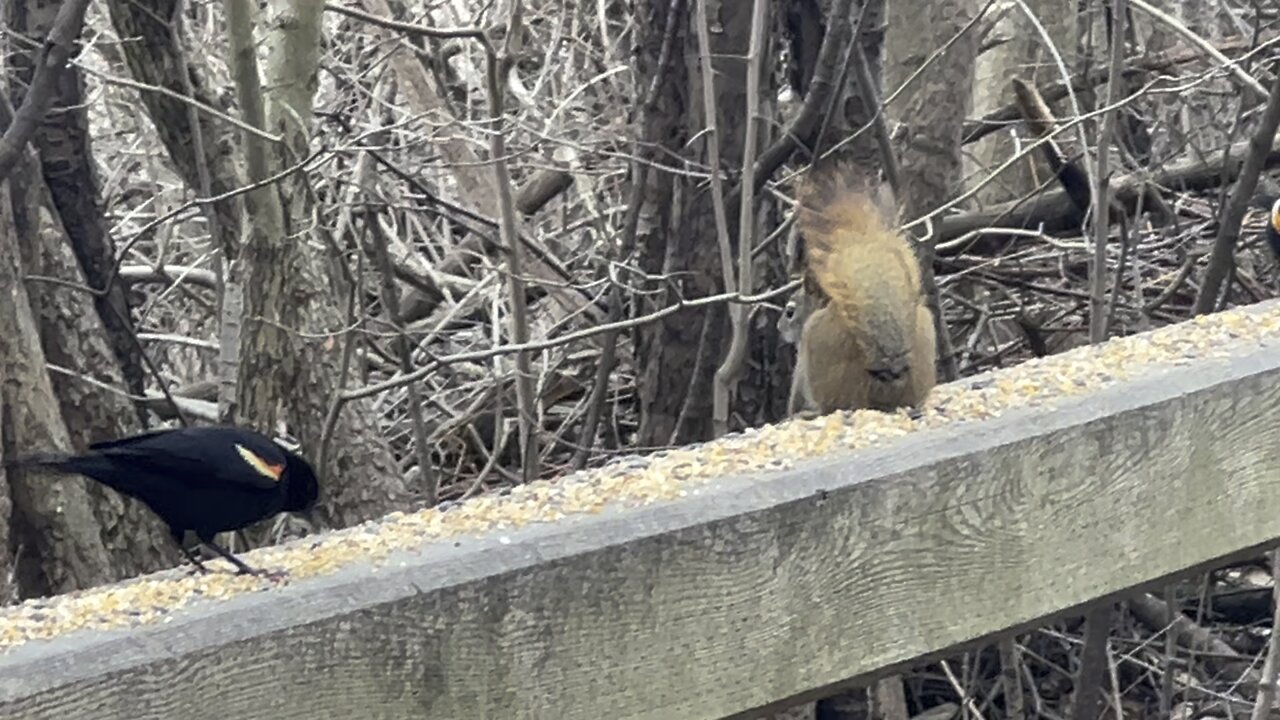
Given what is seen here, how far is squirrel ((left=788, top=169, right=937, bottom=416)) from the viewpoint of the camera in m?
2.80

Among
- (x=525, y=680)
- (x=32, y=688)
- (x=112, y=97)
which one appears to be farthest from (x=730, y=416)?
(x=112, y=97)

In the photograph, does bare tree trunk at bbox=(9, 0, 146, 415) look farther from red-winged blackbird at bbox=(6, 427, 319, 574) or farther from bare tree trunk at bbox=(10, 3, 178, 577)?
red-winged blackbird at bbox=(6, 427, 319, 574)

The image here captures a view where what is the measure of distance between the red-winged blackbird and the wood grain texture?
0.83 m

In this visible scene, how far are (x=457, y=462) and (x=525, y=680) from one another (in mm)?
3382

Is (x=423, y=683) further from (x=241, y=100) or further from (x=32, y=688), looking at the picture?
(x=241, y=100)

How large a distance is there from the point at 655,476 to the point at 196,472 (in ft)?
2.68

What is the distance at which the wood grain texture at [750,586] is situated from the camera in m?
1.52

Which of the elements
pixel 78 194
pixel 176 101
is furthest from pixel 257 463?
pixel 78 194

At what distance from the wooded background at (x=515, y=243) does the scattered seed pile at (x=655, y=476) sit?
0.90 m

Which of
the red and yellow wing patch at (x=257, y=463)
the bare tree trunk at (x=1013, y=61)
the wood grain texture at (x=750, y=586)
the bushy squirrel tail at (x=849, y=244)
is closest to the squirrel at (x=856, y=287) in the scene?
the bushy squirrel tail at (x=849, y=244)

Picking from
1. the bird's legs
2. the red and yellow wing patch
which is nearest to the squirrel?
the red and yellow wing patch

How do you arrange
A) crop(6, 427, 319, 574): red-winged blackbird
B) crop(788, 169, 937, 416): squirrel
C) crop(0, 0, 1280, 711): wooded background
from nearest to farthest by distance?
crop(6, 427, 319, 574): red-winged blackbird < crop(788, 169, 937, 416): squirrel < crop(0, 0, 1280, 711): wooded background

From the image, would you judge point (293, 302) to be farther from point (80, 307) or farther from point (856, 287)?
point (856, 287)

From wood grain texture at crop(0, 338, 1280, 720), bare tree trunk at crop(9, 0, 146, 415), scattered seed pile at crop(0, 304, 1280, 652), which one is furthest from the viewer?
bare tree trunk at crop(9, 0, 146, 415)
